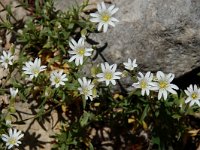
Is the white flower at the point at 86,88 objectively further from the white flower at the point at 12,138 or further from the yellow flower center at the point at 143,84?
the white flower at the point at 12,138

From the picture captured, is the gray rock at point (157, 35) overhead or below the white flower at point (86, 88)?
overhead

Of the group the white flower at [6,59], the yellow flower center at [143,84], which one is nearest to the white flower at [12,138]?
the white flower at [6,59]

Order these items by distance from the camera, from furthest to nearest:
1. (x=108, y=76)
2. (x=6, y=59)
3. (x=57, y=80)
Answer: (x=6, y=59) → (x=57, y=80) → (x=108, y=76)

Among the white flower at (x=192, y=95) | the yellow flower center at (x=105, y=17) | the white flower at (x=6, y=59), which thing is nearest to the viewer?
the white flower at (x=192, y=95)

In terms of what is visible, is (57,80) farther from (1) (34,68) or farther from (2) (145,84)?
(2) (145,84)

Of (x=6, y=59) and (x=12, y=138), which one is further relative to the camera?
(x=6, y=59)

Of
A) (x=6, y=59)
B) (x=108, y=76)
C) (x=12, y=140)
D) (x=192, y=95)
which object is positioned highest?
(x=6, y=59)

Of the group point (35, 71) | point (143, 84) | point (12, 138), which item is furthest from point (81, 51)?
point (12, 138)

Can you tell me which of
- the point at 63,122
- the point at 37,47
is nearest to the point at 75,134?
the point at 63,122

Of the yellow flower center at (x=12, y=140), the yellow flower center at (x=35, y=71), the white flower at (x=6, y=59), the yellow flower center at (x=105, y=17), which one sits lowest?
the yellow flower center at (x=12, y=140)

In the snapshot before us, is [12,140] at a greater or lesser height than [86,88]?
lesser

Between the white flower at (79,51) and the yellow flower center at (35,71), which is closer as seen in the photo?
the white flower at (79,51)
